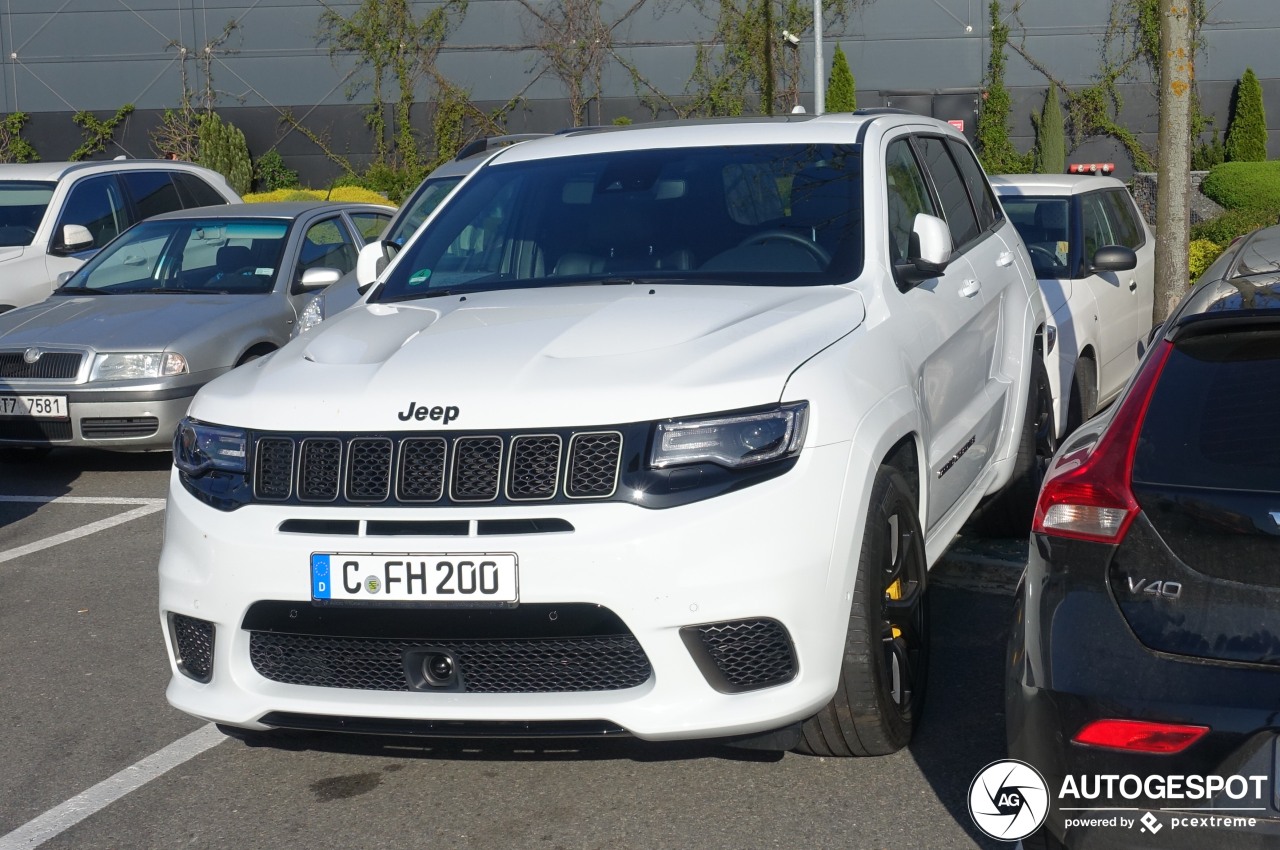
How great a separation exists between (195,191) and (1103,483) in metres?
11.4

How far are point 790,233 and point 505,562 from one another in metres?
1.80

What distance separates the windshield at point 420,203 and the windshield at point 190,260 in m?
0.80

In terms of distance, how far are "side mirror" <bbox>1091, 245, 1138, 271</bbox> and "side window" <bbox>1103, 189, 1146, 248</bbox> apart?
4.84 feet

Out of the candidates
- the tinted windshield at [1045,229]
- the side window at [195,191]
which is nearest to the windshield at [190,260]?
the side window at [195,191]

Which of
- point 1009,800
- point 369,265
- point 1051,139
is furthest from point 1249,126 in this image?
point 1009,800

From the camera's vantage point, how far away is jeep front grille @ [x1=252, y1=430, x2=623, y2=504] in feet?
11.5

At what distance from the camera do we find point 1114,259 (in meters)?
7.67

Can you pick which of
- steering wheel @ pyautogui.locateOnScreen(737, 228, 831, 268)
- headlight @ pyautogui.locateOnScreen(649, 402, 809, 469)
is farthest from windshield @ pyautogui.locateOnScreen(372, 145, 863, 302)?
headlight @ pyautogui.locateOnScreen(649, 402, 809, 469)

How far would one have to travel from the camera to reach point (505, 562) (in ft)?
11.3

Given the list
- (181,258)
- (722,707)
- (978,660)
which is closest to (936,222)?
(978,660)

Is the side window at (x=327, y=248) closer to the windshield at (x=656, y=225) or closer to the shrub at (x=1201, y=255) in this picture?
the windshield at (x=656, y=225)

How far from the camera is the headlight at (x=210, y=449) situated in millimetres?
3824

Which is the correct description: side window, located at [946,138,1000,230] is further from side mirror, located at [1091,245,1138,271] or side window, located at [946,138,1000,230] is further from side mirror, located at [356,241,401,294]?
side mirror, located at [356,241,401,294]

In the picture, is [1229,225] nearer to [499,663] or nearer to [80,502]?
[80,502]
